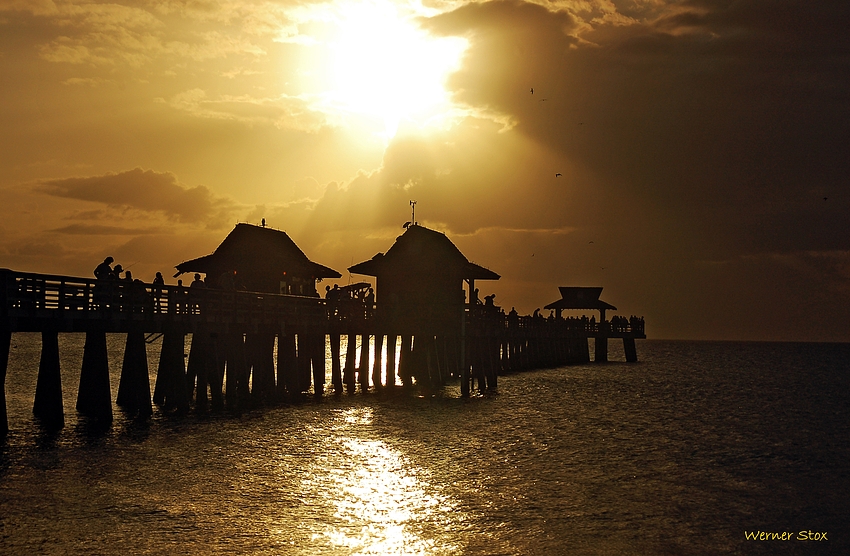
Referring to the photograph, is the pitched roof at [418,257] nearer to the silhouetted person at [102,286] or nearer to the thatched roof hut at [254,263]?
the thatched roof hut at [254,263]

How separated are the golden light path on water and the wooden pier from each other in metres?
6.66

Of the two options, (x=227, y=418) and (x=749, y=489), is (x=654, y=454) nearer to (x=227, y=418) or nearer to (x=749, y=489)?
(x=749, y=489)

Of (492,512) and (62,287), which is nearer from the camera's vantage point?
(492,512)

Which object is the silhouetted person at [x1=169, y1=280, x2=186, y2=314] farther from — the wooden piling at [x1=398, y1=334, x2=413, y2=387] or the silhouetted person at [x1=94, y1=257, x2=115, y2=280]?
the wooden piling at [x1=398, y1=334, x2=413, y2=387]

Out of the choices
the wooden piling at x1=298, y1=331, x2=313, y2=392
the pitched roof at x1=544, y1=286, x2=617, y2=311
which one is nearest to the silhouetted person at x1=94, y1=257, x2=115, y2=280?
the wooden piling at x1=298, y1=331, x2=313, y2=392

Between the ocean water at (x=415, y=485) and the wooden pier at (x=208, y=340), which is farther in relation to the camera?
the wooden pier at (x=208, y=340)

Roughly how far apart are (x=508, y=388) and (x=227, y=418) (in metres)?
20.9

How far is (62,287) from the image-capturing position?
831 inches

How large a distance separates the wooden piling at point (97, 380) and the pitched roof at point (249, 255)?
60.9ft

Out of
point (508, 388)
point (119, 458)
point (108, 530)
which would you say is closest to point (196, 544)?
point (108, 530)


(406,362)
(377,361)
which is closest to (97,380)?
(377,361)

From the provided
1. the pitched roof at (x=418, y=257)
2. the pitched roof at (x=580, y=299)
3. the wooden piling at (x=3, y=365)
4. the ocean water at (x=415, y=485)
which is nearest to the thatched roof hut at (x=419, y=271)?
the pitched roof at (x=418, y=257)

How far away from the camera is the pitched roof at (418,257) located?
46562 millimetres

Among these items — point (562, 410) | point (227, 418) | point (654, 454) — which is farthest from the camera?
point (562, 410)
